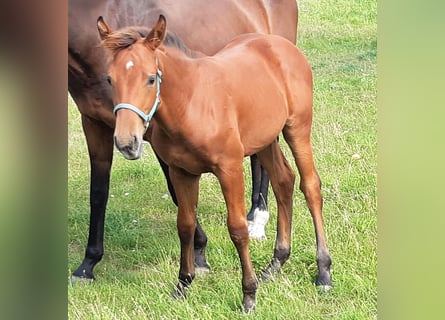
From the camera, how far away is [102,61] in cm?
227

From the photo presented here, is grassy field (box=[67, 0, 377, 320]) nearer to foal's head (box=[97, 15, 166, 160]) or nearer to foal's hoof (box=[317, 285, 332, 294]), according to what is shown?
foal's hoof (box=[317, 285, 332, 294])

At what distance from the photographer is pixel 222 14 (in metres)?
2.53

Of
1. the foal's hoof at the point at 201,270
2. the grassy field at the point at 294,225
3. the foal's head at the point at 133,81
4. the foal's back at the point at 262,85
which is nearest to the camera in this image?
the foal's head at the point at 133,81

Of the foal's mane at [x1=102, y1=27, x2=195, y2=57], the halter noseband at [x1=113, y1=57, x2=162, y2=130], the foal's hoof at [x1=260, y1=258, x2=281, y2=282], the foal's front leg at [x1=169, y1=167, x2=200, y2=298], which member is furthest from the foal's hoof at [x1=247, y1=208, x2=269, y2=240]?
the foal's mane at [x1=102, y1=27, x2=195, y2=57]

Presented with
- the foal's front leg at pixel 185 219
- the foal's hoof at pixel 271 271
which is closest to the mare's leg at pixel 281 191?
the foal's hoof at pixel 271 271

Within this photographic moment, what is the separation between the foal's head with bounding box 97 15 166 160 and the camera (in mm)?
1777

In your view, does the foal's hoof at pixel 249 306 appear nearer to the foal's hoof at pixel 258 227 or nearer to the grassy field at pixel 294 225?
the grassy field at pixel 294 225

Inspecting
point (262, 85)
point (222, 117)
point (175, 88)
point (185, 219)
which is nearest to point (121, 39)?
point (175, 88)

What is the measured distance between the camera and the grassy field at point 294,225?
2.16 meters

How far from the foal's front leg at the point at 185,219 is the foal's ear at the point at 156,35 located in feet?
1.27

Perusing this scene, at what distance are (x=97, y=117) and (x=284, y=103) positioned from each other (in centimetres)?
60

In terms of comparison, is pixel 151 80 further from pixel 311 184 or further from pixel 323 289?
pixel 323 289
